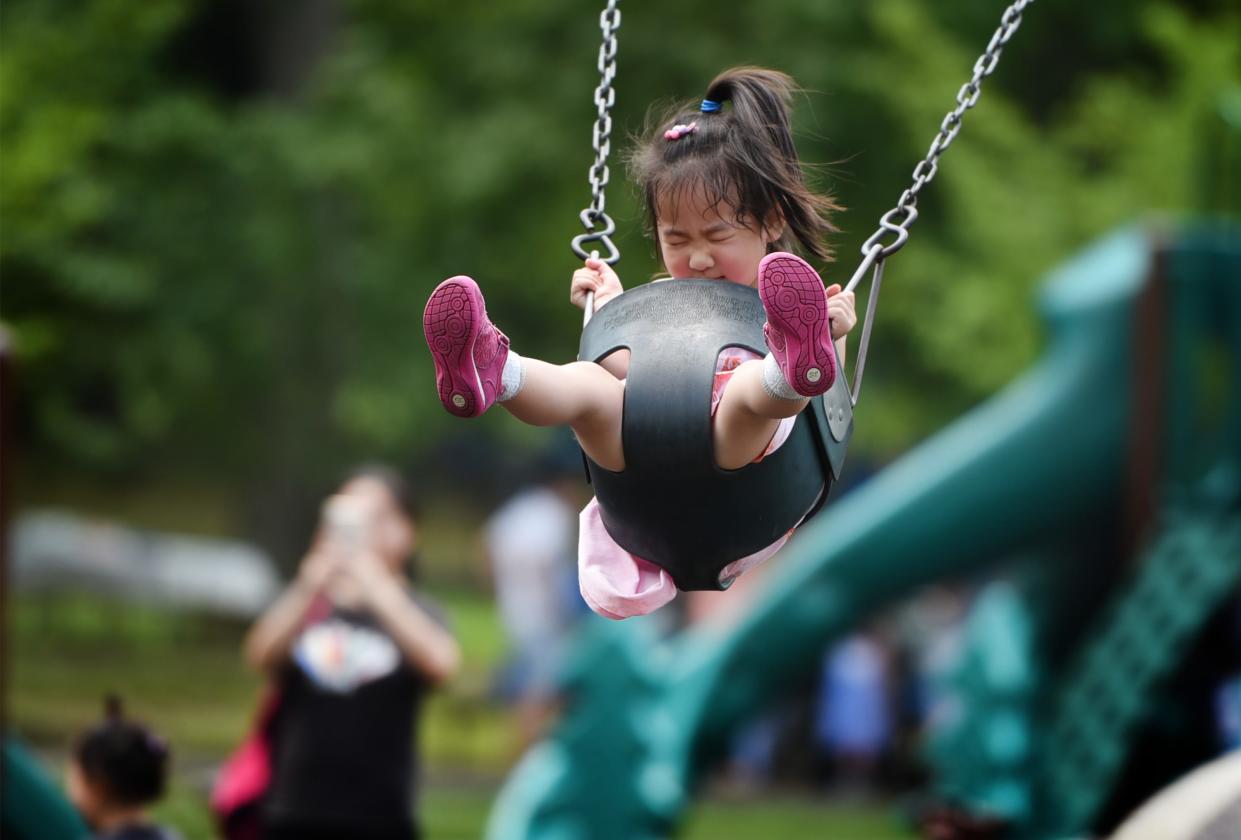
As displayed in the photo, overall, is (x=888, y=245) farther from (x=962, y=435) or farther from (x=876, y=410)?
(x=876, y=410)

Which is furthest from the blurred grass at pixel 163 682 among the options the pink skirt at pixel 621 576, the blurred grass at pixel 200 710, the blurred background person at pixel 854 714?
the pink skirt at pixel 621 576

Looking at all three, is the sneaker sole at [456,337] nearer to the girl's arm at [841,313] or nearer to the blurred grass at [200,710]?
the girl's arm at [841,313]

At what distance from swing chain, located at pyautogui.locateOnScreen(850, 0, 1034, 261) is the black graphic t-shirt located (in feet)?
10.1

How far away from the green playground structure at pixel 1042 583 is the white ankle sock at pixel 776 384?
5337 millimetres

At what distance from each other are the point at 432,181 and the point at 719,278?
42.0ft

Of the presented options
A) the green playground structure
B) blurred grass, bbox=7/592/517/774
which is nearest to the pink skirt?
the green playground structure

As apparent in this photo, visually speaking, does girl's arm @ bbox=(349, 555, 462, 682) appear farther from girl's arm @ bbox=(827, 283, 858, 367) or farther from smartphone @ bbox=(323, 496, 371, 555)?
girl's arm @ bbox=(827, 283, 858, 367)

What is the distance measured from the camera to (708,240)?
2775mm

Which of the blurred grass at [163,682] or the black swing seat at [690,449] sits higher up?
the blurred grass at [163,682]

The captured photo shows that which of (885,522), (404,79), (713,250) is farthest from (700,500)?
(404,79)

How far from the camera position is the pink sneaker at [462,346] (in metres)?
2.46

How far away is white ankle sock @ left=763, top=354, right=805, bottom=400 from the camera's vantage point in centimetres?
246

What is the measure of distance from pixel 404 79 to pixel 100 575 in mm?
7913

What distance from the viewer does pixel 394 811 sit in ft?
17.7
